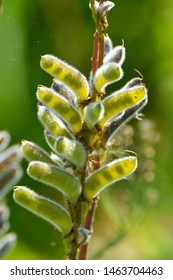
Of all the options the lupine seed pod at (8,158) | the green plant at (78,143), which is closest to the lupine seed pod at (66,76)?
the green plant at (78,143)

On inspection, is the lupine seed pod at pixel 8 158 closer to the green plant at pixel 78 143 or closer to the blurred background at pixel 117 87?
the green plant at pixel 78 143

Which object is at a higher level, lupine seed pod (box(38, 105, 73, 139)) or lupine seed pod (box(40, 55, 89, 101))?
lupine seed pod (box(40, 55, 89, 101))

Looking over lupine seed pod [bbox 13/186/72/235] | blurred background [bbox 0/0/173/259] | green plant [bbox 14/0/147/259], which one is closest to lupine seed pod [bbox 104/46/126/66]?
green plant [bbox 14/0/147/259]

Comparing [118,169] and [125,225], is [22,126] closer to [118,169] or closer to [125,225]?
[125,225]

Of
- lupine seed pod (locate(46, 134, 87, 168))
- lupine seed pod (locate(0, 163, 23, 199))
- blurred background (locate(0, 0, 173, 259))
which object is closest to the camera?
lupine seed pod (locate(46, 134, 87, 168))

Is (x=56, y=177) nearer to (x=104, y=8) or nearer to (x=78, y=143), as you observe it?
(x=78, y=143)

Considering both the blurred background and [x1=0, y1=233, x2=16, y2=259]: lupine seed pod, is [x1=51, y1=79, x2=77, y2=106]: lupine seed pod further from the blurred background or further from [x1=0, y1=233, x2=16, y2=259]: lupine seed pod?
the blurred background
